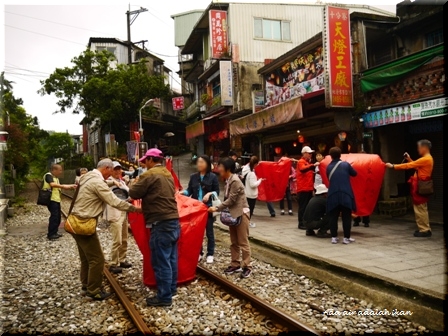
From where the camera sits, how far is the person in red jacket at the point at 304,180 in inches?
344

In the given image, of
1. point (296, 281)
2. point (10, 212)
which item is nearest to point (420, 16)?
point (296, 281)

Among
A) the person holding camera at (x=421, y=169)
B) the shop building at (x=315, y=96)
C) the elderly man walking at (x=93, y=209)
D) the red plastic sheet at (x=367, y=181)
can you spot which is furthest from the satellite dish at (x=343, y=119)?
the elderly man walking at (x=93, y=209)

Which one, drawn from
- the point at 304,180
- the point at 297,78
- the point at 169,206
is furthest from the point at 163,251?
the point at 297,78

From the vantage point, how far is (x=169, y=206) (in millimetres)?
4902

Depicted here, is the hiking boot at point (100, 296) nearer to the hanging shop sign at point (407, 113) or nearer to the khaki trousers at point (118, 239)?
the khaki trousers at point (118, 239)

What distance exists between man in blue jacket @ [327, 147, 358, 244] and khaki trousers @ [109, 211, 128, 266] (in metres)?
4.26

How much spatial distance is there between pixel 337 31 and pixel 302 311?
342 inches

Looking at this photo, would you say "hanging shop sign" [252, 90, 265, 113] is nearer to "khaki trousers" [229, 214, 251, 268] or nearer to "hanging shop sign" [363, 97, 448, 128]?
"hanging shop sign" [363, 97, 448, 128]

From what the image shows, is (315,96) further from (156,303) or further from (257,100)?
(156,303)

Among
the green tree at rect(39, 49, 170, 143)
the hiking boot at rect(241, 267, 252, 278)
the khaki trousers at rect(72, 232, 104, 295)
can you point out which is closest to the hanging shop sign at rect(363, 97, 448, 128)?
the hiking boot at rect(241, 267, 252, 278)

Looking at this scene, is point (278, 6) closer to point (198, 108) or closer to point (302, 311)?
point (198, 108)

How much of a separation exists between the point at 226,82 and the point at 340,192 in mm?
14623

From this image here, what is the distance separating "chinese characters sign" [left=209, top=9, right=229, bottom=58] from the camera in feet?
68.0

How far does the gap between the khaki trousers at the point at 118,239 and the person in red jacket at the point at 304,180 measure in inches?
175
